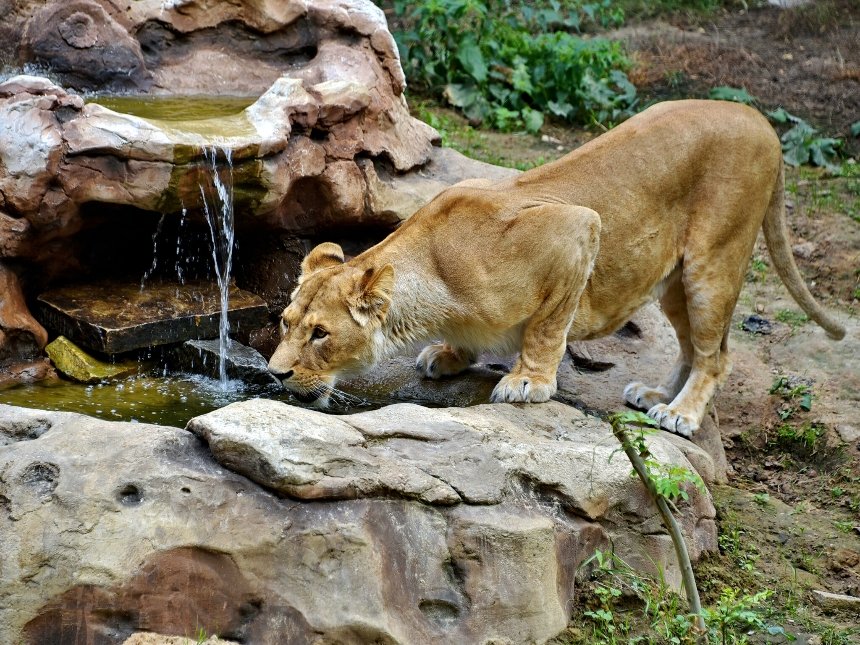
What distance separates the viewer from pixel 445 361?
6.50 metres

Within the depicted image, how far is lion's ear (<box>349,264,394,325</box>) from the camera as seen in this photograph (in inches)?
221

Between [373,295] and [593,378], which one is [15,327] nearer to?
[373,295]

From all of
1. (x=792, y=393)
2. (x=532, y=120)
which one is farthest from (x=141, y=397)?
(x=532, y=120)

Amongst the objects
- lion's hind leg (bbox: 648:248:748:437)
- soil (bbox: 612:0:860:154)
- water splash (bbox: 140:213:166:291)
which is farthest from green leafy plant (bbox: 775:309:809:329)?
water splash (bbox: 140:213:166:291)

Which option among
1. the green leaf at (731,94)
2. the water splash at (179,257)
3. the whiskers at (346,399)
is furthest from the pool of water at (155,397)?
the green leaf at (731,94)

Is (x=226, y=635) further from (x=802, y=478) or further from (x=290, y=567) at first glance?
(x=802, y=478)

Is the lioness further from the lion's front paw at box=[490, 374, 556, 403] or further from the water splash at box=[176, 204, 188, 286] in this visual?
the water splash at box=[176, 204, 188, 286]

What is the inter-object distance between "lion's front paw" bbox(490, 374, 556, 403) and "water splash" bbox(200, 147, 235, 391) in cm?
164

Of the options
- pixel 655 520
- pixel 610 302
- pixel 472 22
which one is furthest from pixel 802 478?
pixel 472 22

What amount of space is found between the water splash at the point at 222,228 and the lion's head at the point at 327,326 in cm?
76

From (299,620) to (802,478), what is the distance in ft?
12.6

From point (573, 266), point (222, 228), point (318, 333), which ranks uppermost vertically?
point (573, 266)

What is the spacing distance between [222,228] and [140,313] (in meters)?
0.74

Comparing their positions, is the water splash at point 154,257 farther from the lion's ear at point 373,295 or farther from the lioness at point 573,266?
the lion's ear at point 373,295
